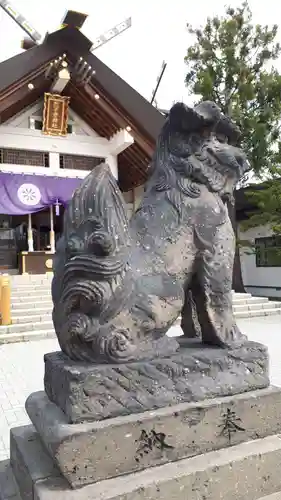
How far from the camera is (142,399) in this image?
1505mm

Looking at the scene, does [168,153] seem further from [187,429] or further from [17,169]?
Result: [17,169]

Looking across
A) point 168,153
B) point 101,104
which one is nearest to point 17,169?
point 101,104

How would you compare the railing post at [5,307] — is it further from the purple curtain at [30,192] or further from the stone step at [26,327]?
the purple curtain at [30,192]

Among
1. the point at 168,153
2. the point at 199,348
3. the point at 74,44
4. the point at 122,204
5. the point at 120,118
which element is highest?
the point at 74,44

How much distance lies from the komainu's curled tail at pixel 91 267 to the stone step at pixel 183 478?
1.42 feet

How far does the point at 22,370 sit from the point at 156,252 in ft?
12.2

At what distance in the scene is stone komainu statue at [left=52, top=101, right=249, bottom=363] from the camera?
5.02 feet

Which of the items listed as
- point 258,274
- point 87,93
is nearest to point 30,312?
point 87,93

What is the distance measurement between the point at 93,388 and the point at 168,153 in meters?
1.08

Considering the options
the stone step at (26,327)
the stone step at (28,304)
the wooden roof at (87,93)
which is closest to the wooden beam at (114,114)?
the wooden roof at (87,93)

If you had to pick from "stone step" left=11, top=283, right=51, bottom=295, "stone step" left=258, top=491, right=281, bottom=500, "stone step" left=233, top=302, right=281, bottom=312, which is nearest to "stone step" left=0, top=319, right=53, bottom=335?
"stone step" left=11, top=283, right=51, bottom=295

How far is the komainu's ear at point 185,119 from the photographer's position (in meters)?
1.73

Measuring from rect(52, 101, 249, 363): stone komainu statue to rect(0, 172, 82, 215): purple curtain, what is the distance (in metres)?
8.75

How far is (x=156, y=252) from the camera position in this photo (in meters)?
1.69
